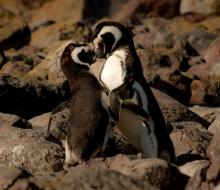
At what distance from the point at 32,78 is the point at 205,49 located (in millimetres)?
7170

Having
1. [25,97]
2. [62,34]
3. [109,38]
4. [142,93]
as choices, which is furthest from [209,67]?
[142,93]

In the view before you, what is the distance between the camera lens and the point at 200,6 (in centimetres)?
2403

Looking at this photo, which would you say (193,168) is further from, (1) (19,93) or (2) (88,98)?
(1) (19,93)

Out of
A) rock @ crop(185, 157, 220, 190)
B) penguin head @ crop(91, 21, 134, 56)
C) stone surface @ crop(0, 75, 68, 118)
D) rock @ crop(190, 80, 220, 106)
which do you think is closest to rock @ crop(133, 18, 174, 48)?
rock @ crop(190, 80, 220, 106)

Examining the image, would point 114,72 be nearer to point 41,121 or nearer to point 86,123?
point 86,123

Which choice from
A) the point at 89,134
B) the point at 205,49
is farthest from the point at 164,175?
the point at 205,49

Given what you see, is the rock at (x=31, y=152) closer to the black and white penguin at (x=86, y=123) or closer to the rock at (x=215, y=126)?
the black and white penguin at (x=86, y=123)

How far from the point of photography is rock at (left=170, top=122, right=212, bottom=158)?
29.7ft

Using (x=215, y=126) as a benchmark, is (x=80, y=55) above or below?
above

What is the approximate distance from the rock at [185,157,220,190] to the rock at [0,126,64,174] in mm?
1937

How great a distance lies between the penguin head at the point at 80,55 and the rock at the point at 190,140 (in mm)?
1229

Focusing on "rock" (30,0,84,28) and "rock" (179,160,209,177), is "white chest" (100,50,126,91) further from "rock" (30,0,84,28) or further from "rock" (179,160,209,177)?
"rock" (30,0,84,28)

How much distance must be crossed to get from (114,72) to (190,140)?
119 cm

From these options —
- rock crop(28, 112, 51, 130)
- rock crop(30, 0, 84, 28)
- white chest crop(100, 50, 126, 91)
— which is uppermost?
white chest crop(100, 50, 126, 91)
